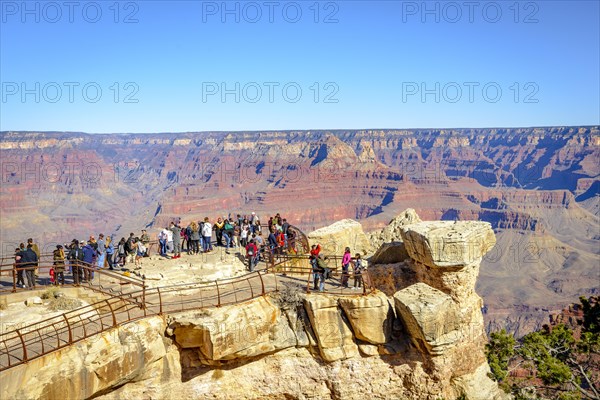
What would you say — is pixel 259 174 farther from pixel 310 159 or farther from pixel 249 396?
pixel 249 396

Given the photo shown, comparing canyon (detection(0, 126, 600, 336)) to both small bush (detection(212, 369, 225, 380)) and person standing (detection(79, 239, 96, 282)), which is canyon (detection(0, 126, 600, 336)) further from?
small bush (detection(212, 369, 225, 380))

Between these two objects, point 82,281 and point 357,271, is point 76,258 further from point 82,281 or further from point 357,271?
point 357,271

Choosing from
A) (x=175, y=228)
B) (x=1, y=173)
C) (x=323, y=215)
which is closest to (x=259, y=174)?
(x=323, y=215)

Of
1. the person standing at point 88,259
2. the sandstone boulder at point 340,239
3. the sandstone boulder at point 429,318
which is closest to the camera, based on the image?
the sandstone boulder at point 429,318

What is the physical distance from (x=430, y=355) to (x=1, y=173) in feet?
556

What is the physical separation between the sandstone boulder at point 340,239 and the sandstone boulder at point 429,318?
6.83 meters

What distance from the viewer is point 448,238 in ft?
58.7

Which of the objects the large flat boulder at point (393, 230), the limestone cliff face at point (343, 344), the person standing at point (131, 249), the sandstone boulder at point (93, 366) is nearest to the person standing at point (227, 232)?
the person standing at point (131, 249)

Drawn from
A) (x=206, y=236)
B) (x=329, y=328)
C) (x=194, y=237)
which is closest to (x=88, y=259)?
(x=194, y=237)

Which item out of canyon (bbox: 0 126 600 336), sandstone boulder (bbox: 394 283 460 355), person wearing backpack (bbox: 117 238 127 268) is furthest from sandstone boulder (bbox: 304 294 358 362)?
canyon (bbox: 0 126 600 336)

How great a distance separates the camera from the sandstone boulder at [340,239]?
2428cm

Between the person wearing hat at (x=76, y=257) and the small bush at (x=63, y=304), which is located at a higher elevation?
the person wearing hat at (x=76, y=257)

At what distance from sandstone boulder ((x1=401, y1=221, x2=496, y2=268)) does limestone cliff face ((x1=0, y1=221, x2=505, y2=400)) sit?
0.03 meters

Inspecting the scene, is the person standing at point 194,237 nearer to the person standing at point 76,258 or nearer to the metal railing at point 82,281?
the metal railing at point 82,281
